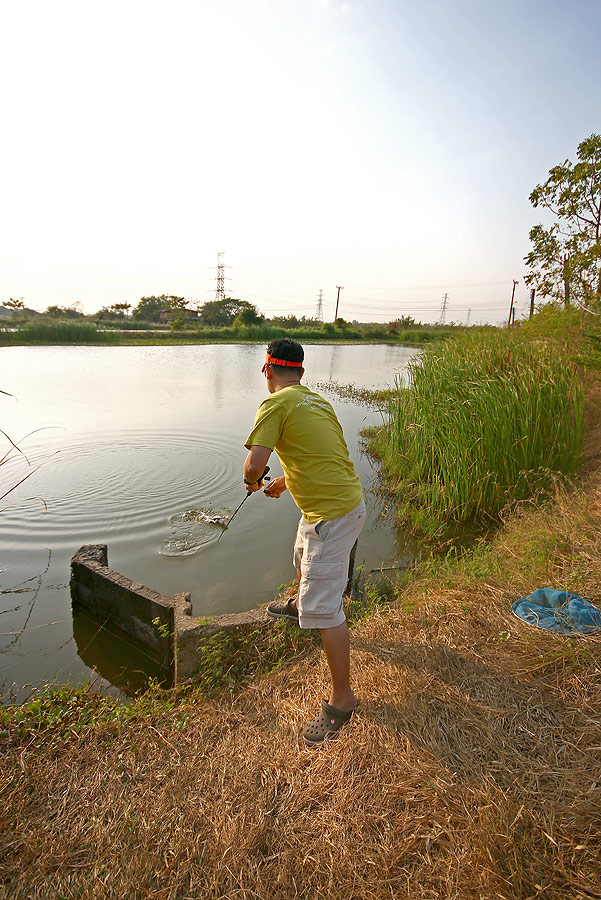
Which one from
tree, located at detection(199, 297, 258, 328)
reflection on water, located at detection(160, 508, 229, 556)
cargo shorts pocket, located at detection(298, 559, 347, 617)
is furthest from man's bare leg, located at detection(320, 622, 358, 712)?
tree, located at detection(199, 297, 258, 328)

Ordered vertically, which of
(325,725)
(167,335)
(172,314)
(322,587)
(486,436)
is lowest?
(325,725)

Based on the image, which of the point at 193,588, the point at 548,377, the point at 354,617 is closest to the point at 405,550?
the point at 354,617

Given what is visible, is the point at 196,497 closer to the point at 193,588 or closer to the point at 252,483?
the point at 193,588

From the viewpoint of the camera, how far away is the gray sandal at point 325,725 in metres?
2.08

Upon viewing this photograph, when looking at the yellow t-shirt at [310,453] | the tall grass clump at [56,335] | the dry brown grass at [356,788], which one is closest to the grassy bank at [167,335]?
the tall grass clump at [56,335]

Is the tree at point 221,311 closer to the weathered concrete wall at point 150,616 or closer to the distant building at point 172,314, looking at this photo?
the distant building at point 172,314

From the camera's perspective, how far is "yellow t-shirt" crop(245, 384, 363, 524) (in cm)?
214

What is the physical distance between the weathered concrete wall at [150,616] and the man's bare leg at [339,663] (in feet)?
2.91

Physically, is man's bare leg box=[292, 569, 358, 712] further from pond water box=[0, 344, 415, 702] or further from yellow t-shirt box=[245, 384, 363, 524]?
pond water box=[0, 344, 415, 702]

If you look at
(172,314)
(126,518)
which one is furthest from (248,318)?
(126,518)

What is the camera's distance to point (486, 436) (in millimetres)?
5227

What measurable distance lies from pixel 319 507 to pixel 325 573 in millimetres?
308

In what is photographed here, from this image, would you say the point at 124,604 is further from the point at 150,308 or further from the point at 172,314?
the point at 150,308

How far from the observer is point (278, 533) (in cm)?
531
